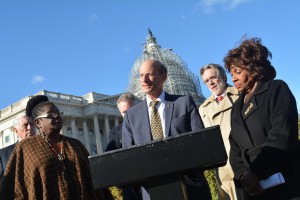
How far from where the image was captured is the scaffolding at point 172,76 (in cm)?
6550

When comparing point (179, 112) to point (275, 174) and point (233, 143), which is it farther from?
point (275, 174)

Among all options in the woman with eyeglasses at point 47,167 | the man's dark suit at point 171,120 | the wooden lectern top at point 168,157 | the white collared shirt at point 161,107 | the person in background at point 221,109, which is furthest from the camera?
the person in background at point 221,109

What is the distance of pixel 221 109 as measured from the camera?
15.5ft

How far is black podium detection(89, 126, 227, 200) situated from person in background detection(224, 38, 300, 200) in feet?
2.09

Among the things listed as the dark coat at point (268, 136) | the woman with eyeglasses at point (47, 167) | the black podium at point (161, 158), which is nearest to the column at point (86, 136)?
the woman with eyeglasses at point (47, 167)

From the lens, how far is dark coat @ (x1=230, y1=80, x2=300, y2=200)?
2.59 meters

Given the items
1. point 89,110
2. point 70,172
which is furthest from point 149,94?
point 89,110

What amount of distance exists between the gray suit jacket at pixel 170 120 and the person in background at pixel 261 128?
0.54 meters

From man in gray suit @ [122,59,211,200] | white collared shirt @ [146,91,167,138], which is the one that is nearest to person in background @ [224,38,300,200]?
man in gray suit @ [122,59,211,200]

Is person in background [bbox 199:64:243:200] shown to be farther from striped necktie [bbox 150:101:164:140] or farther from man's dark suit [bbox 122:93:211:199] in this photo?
striped necktie [bbox 150:101:164:140]

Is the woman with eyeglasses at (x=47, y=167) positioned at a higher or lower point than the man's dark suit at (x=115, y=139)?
lower

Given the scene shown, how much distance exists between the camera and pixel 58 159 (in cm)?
359

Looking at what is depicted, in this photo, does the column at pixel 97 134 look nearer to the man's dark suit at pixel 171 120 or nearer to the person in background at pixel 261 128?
the man's dark suit at pixel 171 120

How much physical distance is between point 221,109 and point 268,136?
6.72 ft
